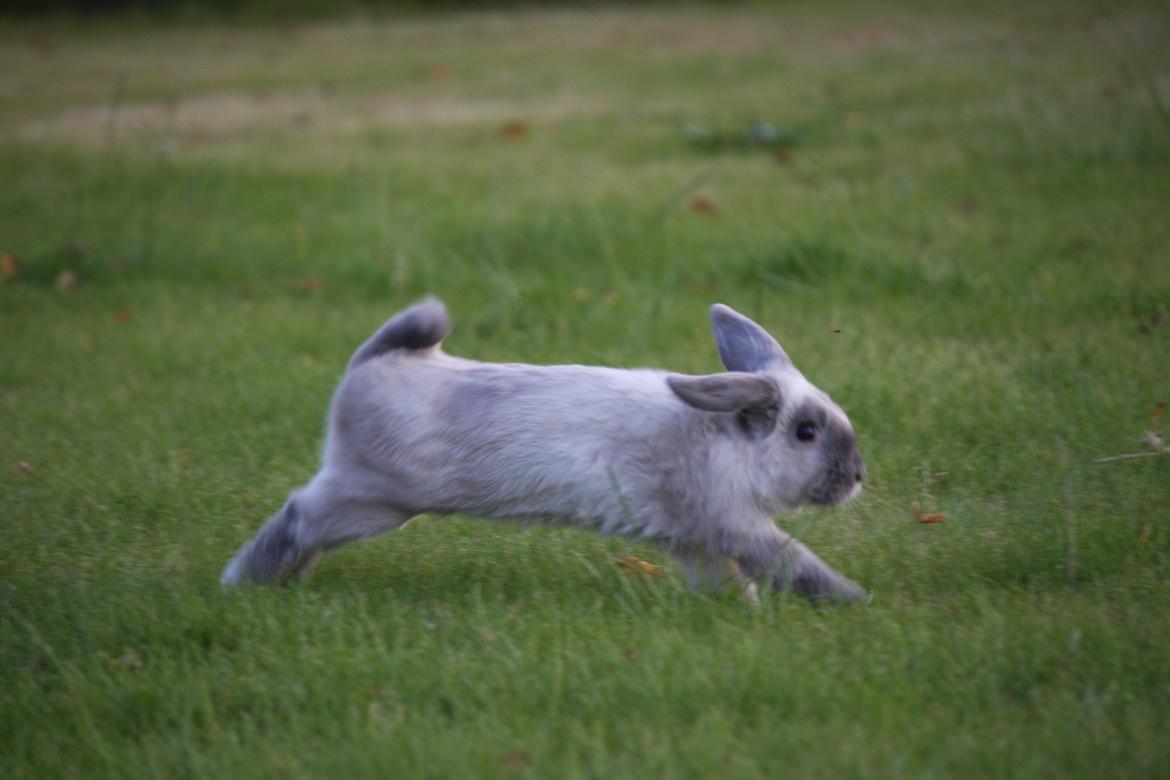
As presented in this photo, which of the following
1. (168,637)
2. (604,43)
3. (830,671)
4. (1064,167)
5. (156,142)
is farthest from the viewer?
(604,43)

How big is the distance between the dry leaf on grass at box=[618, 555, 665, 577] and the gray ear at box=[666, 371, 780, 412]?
56cm

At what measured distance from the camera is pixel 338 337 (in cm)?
539

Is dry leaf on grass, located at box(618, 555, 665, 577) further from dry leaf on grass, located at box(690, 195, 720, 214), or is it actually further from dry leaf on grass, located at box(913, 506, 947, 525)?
dry leaf on grass, located at box(690, 195, 720, 214)

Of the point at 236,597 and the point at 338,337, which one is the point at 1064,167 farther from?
the point at 236,597

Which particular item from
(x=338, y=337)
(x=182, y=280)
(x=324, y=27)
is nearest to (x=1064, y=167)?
(x=338, y=337)

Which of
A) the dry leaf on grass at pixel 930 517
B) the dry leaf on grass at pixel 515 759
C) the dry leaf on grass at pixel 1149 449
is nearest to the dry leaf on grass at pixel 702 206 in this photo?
the dry leaf on grass at pixel 1149 449

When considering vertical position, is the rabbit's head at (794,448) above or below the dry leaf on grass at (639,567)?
above

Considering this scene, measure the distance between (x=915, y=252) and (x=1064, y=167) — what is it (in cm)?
159

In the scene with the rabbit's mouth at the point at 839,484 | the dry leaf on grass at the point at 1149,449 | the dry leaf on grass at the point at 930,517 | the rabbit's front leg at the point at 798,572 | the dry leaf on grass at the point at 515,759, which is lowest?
the dry leaf on grass at the point at 515,759

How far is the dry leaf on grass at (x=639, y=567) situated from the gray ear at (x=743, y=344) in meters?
0.58

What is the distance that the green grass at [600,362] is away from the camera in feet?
8.97

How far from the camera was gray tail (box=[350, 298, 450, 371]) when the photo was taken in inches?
132

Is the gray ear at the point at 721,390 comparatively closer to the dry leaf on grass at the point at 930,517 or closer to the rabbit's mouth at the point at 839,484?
the rabbit's mouth at the point at 839,484

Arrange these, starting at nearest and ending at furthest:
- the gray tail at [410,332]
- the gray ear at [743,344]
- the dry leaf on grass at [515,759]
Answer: the dry leaf on grass at [515,759]
the gray tail at [410,332]
the gray ear at [743,344]
